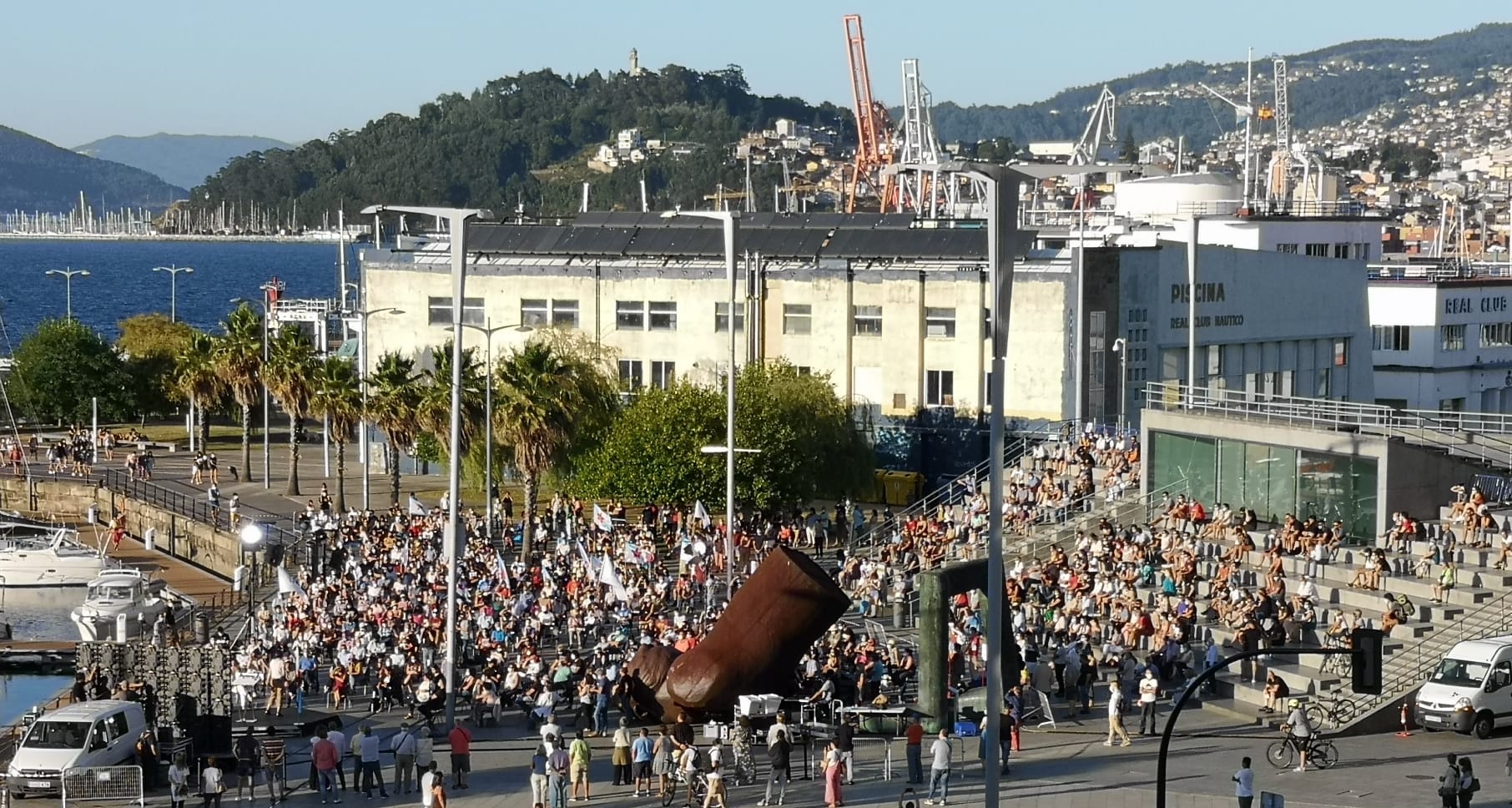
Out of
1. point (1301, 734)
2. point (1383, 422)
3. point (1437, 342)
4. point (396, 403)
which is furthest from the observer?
point (1437, 342)

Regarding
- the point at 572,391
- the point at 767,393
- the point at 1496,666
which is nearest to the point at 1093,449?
the point at 767,393

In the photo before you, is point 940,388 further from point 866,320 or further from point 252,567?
point 252,567

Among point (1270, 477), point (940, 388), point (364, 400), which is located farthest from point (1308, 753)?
point (364, 400)

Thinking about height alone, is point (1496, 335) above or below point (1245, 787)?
above

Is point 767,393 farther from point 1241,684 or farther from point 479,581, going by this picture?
point 1241,684

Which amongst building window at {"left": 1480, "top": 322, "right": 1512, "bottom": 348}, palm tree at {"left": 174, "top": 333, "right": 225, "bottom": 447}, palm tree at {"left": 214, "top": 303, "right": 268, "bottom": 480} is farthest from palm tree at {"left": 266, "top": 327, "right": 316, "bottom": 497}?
building window at {"left": 1480, "top": 322, "right": 1512, "bottom": 348}

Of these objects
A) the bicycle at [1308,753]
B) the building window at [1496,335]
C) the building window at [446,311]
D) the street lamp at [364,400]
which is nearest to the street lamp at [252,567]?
the street lamp at [364,400]

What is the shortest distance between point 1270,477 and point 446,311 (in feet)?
118

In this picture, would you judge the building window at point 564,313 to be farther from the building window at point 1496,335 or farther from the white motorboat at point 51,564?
the building window at point 1496,335

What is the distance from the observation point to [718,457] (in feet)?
186

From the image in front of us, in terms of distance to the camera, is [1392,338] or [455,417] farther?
[1392,338]

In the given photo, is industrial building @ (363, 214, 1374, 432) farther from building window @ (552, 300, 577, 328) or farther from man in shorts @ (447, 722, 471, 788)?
man in shorts @ (447, 722, 471, 788)

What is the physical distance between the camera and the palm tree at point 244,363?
242 feet

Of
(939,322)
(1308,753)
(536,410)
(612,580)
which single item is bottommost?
(1308,753)
